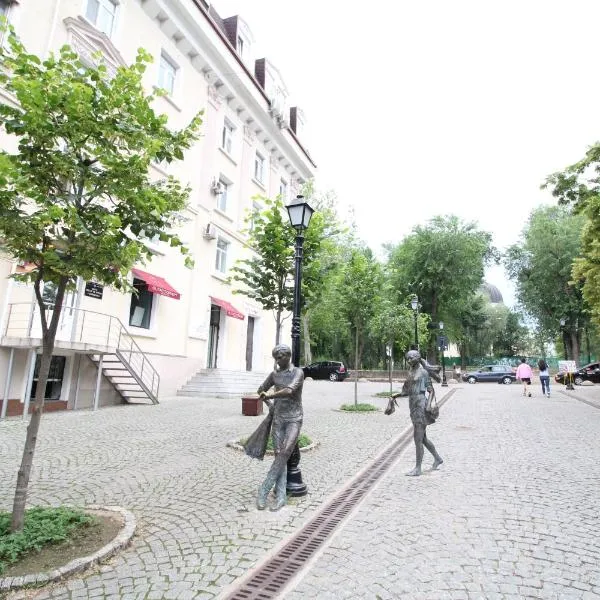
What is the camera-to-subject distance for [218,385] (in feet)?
55.9

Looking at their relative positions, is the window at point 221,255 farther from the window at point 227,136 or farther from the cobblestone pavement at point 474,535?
the cobblestone pavement at point 474,535

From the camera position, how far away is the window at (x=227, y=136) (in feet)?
70.7

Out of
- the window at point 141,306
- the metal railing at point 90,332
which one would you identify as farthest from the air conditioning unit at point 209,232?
the metal railing at point 90,332

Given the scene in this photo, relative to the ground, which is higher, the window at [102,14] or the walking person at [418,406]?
the window at [102,14]

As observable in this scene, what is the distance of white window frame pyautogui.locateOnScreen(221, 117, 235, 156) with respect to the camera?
21.5 m

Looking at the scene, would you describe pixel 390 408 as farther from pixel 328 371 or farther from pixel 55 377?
pixel 328 371

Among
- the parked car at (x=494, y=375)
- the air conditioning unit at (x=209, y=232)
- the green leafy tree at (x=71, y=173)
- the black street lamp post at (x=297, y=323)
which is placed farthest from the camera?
the parked car at (x=494, y=375)

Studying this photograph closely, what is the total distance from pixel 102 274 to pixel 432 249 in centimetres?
4139

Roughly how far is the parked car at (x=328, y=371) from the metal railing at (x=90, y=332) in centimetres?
2118

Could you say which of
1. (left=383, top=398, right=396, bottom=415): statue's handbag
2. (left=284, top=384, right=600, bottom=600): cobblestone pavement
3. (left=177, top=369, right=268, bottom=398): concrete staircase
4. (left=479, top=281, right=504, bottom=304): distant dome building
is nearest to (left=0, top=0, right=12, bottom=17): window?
(left=177, top=369, right=268, bottom=398): concrete staircase

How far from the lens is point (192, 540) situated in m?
3.94

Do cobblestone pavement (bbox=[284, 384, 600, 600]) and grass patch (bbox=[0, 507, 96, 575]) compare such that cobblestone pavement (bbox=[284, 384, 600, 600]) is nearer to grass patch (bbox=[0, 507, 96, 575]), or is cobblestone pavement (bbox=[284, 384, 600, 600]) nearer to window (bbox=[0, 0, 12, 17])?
grass patch (bbox=[0, 507, 96, 575])

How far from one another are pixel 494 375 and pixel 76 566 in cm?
3823

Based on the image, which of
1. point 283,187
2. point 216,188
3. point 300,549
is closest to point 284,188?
point 283,187
